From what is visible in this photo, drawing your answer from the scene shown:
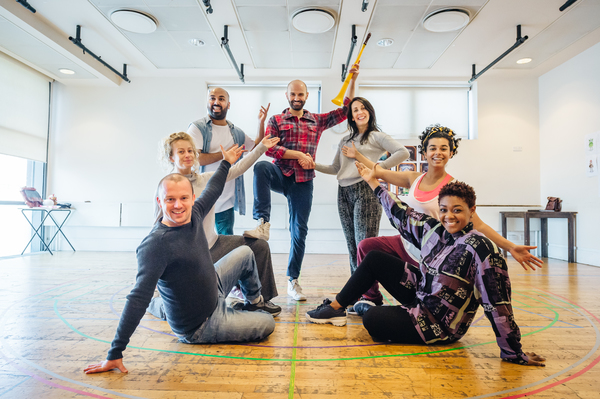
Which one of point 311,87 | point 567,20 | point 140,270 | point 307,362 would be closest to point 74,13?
point 311,87

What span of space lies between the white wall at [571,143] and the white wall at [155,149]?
9.4 inches

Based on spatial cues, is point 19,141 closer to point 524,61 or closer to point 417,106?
point 417,106

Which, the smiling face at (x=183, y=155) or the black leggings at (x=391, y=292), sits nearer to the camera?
the black leggings at (x=391, y=292)

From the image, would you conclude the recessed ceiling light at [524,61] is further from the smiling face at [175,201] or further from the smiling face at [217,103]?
the smiling face at [175,201]

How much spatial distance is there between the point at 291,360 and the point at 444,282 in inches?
31.0

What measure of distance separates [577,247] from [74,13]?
7511 mm

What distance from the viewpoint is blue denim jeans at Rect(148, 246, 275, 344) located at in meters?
1.62

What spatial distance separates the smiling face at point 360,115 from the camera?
2.41 meters

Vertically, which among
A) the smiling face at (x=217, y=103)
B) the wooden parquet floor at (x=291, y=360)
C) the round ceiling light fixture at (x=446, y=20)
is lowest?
the wooden parquet floor at (x=291, y=360)

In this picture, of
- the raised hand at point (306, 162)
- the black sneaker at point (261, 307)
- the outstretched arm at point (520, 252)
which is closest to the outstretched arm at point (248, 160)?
the raised hand at point (306, 162)

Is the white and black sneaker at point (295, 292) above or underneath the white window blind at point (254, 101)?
underneath

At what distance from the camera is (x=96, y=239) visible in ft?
19.4

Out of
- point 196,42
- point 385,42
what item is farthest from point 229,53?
point 385,42

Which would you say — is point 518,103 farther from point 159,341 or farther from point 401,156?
point 159,341
